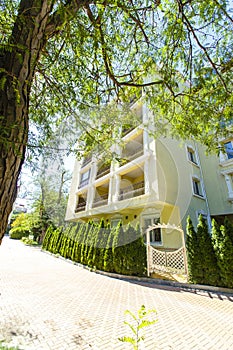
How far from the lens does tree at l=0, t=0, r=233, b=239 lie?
142 centimetres

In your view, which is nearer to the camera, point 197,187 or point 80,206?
point 197,187

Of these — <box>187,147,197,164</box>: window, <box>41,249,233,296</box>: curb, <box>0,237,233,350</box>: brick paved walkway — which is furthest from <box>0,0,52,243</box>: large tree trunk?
<box>187,147,197,164</box>: window

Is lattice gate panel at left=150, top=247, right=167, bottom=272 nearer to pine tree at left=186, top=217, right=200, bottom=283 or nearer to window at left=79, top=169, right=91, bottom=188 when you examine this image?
pine tree at left=186, top=217, right=200, bottom=283

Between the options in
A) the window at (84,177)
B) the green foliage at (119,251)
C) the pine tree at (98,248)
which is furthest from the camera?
the window at (84,177)

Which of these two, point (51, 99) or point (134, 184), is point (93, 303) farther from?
point (134, 184)

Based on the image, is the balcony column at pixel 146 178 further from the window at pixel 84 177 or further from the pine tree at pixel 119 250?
the window at pixel 84 177

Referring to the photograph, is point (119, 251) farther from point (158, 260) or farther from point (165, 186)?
point (165, 186)

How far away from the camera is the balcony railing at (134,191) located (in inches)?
392

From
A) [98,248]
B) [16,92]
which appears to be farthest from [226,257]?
[16,92]

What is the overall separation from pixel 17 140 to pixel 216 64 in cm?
372

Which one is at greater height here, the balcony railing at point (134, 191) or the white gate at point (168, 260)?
the balcony railing at point (134, 191)

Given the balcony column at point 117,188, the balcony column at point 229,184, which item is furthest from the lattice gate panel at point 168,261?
the balcony column at point 229,184

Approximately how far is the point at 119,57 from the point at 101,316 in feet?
16.1

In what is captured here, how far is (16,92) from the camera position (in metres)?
1.15
